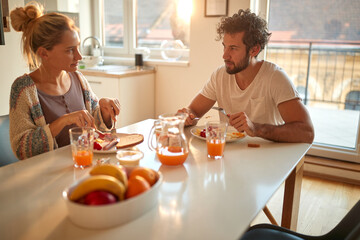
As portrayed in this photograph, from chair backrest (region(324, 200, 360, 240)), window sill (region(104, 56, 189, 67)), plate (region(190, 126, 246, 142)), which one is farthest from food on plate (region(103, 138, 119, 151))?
window sill (region(104, 56, 189, 67))

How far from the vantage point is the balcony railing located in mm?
4172

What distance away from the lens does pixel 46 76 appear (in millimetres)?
1648

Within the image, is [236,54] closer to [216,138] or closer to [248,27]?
[248,27]

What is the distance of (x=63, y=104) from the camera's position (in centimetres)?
168

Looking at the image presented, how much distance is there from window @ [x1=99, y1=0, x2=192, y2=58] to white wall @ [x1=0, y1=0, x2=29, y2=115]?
1.22 metres

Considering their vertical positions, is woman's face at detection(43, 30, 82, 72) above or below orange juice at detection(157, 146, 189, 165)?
above

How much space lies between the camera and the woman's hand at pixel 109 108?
1.65 metres

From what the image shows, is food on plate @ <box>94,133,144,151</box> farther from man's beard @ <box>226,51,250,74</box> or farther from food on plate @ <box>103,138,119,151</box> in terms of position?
man's beard @ <box>226,51,250,74</box>

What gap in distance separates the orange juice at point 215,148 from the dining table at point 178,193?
3 centimetres

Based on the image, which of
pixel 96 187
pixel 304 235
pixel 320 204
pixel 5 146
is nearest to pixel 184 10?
pixel 320 204

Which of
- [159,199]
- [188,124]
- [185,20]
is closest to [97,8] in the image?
[185,20]

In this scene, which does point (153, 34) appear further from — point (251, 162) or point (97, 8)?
point (251, 162)

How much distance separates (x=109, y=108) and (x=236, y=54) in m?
0.74

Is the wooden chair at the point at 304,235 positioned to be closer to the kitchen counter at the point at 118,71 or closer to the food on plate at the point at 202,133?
the food on plate at the point at 202,133
